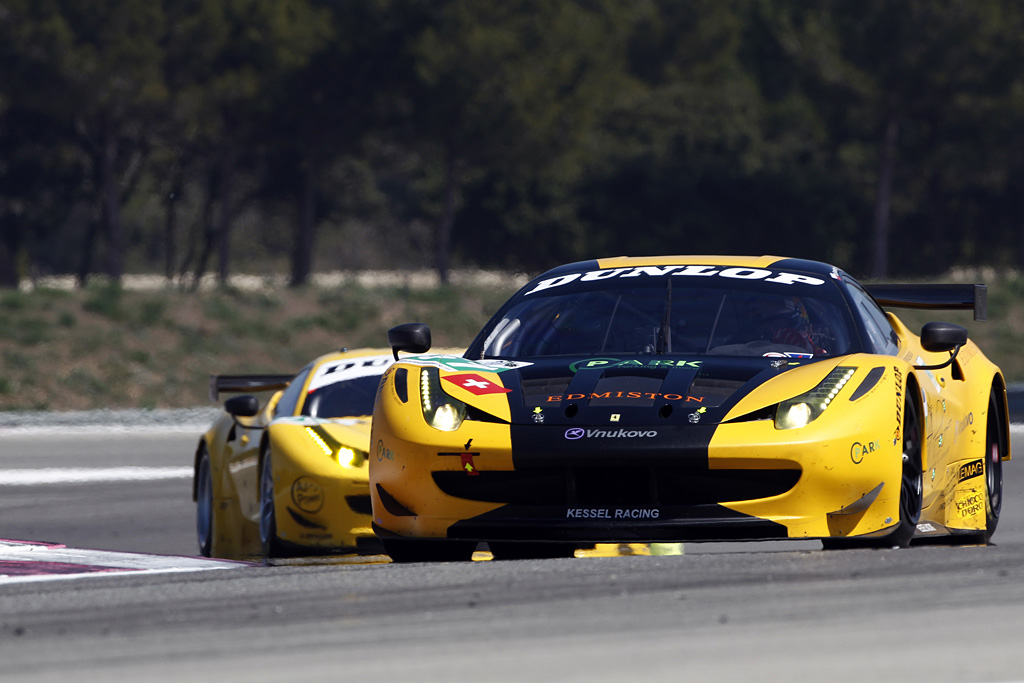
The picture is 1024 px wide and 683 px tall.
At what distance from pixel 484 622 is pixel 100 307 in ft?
86.5

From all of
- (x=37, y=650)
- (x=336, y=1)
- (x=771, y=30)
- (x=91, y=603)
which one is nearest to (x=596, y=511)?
(x=91, y=603)

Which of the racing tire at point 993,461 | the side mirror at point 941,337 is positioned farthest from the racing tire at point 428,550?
the racing tire at point 993,461

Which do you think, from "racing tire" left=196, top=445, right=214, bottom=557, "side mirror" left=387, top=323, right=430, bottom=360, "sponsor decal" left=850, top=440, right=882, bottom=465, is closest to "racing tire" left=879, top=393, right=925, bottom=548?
"sponsor decal" left=850, top=440, right=882, bottom=465

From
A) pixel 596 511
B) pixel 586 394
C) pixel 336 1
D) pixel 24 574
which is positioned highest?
pixel 336 1

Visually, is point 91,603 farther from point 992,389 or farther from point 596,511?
point 992,389

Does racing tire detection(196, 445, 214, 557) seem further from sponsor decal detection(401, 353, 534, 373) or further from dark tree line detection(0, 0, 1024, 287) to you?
dark tree line detection(0, 0, 1024, 287)

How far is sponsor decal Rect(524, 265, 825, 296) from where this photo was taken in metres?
7.23

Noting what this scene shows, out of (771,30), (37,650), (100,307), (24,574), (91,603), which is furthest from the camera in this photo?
(771,30)

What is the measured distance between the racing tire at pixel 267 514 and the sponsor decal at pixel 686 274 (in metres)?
1.96

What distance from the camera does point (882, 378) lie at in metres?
6.30

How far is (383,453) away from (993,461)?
3064 mm

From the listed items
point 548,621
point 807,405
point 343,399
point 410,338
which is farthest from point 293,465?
point 548,621

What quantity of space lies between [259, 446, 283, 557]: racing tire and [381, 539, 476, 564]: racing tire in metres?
1.82

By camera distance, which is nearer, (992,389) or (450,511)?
(450,511)
